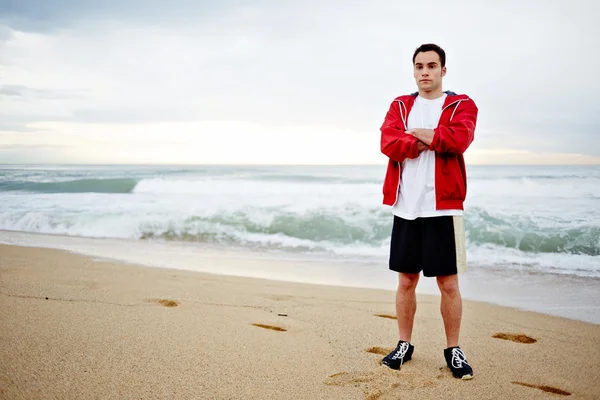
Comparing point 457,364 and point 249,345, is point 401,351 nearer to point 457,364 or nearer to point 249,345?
point 457,364

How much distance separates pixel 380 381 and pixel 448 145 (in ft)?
4.73

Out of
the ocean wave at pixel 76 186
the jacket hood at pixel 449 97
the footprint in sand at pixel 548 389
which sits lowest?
the footprint in sand at pixel 548 389

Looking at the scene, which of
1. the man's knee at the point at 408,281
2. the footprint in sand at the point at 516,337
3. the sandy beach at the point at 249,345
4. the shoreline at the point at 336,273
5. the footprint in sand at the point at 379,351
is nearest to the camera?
the sandy beach at the point at 249,345

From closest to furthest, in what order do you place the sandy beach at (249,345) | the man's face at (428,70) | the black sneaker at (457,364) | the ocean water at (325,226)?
the sandy beach at (249,345), the black sneaker at (457,364), the man's face at (428,70), the ocean water at (325,226)

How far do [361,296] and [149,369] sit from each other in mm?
2916

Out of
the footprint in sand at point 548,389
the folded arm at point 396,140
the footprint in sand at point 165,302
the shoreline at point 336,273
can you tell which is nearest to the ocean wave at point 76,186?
the shoreline at point 336,273

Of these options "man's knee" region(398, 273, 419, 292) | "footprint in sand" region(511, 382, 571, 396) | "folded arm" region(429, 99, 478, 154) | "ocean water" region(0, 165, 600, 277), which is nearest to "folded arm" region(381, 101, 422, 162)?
"folded arm" region(429, 99, 478, 154)

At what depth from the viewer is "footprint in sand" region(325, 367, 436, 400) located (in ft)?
8.39

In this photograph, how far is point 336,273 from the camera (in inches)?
262

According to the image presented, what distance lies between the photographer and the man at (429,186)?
2.83m

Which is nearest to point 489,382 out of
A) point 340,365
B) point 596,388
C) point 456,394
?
point 456,394

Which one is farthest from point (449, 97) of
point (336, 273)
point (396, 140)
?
point (336, 273)

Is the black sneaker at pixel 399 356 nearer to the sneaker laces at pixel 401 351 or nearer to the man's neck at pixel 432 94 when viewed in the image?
the sneaker laces at pixel 401 351

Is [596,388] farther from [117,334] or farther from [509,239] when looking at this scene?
[509,239]
